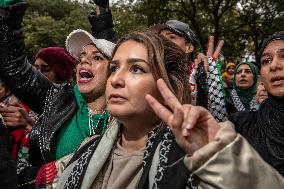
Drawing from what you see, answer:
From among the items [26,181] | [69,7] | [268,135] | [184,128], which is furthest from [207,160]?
[69,7]

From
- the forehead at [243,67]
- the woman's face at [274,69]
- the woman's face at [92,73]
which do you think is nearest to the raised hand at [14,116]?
the woman's face at [92,73]

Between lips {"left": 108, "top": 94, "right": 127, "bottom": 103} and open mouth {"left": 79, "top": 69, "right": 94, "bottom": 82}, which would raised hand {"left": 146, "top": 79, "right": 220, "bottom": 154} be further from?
open mouth {"left": 79, "top": 69, "right": 94, "bottom": 82}

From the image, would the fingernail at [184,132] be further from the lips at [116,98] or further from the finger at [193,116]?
the lips at [116,98]

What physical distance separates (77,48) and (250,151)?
6.60 ft

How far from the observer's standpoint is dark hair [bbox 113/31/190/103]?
2.12 metres

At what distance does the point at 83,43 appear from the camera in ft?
10.3

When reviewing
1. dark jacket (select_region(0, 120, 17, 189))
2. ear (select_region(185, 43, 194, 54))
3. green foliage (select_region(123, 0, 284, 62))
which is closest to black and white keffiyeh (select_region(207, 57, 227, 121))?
ear (select_region(185, 43, 194, 54))

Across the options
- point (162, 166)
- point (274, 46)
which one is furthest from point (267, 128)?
point (162, 166)

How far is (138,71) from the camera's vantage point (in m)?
2.10

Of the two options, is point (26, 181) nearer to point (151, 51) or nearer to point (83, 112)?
point (83, 112)

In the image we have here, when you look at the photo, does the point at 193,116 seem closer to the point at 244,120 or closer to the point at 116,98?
the point at 116,98

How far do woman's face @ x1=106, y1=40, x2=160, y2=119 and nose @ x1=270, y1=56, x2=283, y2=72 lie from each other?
42.5 inches

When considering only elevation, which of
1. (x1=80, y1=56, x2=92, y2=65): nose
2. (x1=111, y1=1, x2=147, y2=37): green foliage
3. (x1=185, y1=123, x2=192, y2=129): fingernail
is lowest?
(x1=185, y1=123, x2=192, y2=129): fingernail

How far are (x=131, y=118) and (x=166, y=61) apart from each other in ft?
1.13
